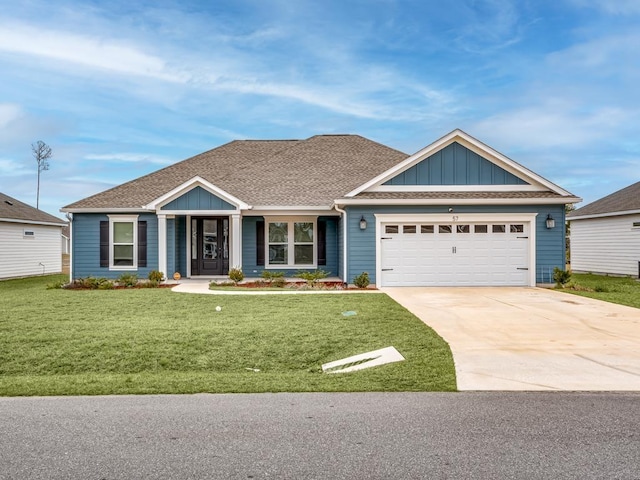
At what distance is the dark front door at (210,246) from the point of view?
19562mm

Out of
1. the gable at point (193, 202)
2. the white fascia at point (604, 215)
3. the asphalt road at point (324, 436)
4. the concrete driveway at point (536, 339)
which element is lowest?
the asphalt road at point (324, 436)

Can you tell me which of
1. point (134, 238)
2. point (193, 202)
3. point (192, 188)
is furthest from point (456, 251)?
point (134, 238)

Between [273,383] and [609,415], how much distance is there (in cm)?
351

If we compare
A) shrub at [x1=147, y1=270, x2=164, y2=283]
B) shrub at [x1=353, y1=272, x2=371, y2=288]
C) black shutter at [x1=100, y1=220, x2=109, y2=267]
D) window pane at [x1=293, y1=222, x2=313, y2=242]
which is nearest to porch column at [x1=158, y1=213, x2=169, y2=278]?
shrub at [x1=147, y1=270, x2=164, y2=283]

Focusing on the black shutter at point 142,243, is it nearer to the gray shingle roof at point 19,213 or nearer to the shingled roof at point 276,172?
the shingled roof at point 276,172

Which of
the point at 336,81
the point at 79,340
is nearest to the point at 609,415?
the point at 79,340

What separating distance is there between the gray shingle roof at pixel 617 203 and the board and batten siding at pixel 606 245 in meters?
0.41

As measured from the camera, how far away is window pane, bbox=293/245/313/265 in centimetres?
1939

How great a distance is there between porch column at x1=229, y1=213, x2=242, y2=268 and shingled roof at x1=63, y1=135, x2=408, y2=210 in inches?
41.2

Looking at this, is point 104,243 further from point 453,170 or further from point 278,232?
point 453,170

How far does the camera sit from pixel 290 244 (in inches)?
763

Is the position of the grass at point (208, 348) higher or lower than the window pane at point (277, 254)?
lower

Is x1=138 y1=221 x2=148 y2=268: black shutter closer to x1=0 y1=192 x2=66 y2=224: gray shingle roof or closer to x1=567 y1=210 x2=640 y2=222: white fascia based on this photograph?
Answer: x1=0 y1=192 x2=66 y2=224: gray shingle roof

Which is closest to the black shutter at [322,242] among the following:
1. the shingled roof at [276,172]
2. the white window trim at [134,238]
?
the shingled roof at [276,172]
